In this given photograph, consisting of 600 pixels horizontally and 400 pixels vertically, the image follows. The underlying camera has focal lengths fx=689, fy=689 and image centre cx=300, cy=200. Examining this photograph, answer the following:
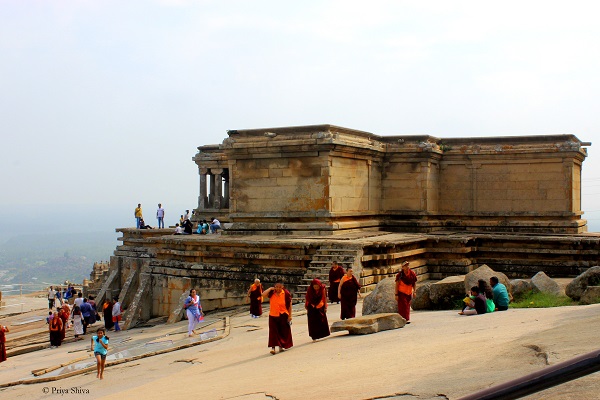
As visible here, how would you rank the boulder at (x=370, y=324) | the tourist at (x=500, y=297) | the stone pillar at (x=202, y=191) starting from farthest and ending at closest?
the stone pillar at (x=202, y=191) → the tourist at (x=500, y=297) → the boulder at (x=370, y=324)

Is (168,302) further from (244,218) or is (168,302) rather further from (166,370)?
(166,370)

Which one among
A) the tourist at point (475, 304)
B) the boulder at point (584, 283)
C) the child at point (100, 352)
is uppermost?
the boulder at point (584, 283)

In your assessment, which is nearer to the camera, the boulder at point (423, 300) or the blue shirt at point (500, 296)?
the blue shirt at point (500, 296)

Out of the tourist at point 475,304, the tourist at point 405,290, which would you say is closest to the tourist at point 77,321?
the tourist at point 405,290

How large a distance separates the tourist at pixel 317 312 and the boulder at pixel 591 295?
481 cm

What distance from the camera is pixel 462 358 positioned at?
7410 mm

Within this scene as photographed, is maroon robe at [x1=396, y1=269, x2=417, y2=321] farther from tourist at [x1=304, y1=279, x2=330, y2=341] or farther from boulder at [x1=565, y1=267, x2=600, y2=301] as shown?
boulder at [x1=565, y1=267, x2=600, y2=301]

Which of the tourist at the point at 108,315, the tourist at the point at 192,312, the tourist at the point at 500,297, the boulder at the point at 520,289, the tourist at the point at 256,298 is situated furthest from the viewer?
the tourist at the point at 108,315

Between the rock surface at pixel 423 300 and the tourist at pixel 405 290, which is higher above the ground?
the tourist at pixel 405 290

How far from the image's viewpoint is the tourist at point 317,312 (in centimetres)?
1085

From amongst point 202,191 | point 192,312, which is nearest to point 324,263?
point 192,312

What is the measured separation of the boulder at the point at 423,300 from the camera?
14141 mm

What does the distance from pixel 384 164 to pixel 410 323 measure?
11.7 meters

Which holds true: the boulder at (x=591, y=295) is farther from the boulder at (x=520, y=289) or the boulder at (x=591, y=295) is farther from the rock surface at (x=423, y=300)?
the rock surface at (x=423, y=300)
